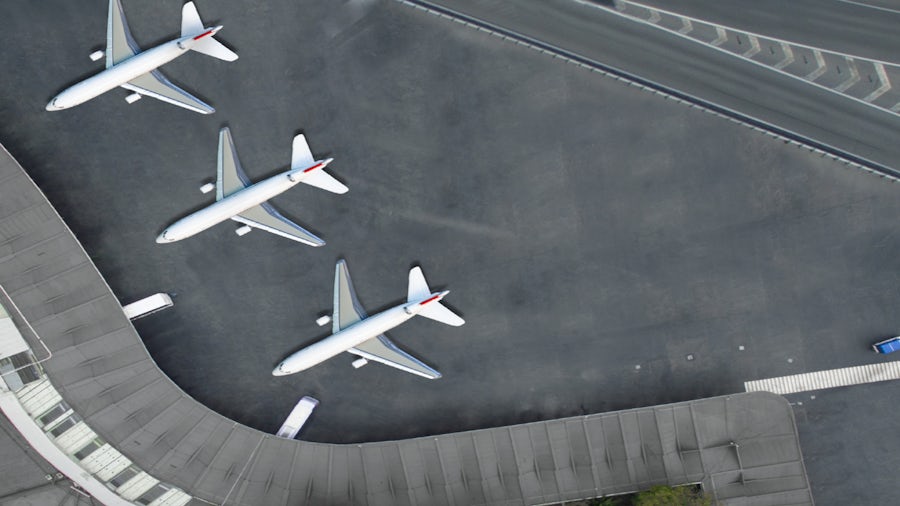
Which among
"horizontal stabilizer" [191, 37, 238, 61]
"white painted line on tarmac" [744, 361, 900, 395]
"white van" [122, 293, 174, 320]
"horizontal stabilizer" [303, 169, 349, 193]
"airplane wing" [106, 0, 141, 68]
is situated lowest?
"white painted line on tarmac" [744, 361, 900, 395]

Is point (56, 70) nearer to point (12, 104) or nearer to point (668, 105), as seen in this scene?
point (12, 104)

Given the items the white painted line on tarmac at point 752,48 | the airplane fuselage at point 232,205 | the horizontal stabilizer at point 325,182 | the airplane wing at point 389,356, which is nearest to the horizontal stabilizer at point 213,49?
the airplane fuselage at point 232,205

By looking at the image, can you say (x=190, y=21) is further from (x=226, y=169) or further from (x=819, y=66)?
(x=819, y=66)

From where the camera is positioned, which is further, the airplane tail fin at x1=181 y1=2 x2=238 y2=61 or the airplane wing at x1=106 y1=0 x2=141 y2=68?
the airplane tail fin at x1=181 y1=2 x2=238 y2=61

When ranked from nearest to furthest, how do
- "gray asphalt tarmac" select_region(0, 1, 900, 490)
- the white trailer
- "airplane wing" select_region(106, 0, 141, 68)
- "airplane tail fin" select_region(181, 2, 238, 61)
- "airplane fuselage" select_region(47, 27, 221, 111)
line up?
"airplane fuselage" select_region(47, 27, 221, 111), "airplane wing" select_region(106, 0, 141, 68), "airplane tail fin" select_region(181, 2, 238, 61), "gray asphalt tarmac" select_region(0, 1, 900, 490), the white trailer

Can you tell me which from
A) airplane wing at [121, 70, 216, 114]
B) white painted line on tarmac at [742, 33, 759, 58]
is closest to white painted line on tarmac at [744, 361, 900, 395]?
white painted line on tarmac at [742, 33, 759, 58]

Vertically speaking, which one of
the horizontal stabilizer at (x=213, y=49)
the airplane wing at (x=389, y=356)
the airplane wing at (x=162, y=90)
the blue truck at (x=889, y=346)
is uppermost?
the horizontal stabilizer at (x=213, y=49)

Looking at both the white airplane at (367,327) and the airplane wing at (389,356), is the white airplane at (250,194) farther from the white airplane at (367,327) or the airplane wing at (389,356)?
the airplane wing at (389,356)

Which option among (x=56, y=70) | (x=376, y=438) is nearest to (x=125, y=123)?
(x=56, y=70)

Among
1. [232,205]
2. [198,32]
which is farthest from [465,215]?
[198,32]

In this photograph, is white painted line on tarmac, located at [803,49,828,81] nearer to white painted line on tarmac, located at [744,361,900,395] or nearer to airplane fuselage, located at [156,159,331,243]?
white painted line on tarmac, located at [744,361,900,395]
